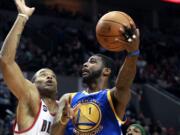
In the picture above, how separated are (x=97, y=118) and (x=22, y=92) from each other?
2.19 ft

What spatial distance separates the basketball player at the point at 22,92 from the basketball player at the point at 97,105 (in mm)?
145

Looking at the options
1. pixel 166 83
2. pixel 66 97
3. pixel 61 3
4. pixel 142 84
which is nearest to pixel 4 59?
pixel 66 97

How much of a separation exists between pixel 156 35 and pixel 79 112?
16.3m

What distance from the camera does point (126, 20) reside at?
374 centimetres

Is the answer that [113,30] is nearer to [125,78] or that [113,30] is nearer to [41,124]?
[125,78]

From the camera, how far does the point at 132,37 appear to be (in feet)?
11.5

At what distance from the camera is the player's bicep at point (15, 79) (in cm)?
400

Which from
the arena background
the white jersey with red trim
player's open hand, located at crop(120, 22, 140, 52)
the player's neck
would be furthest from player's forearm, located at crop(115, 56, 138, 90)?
the arena background

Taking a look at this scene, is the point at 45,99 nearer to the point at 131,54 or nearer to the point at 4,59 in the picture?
the point at 4,59

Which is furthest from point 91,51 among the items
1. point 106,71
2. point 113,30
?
point 113,30

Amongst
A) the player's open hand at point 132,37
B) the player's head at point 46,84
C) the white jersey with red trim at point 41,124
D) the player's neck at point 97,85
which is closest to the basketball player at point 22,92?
the white jersey with red trim at point 41,124

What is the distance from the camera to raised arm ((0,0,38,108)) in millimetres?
3941

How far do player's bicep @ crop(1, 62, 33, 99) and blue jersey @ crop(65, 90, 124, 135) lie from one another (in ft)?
1.58

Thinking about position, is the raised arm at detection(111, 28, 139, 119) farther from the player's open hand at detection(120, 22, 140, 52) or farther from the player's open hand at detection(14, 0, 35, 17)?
the player's open hand at detection(14, 0, 35, 17)
